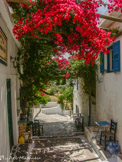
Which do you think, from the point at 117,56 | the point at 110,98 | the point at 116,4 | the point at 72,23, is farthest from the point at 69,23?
the point at 110,98

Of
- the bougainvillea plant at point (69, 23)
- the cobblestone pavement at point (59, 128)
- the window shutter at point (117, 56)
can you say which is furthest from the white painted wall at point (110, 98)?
the cobblestone pavement at point (59, 128)

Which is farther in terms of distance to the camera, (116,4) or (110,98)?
(110,98)

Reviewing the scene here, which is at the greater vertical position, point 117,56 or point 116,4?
point 116,4

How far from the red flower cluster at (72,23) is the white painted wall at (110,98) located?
5.47 ft

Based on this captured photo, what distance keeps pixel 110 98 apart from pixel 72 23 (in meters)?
3.66

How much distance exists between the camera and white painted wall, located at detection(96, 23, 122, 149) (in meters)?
5.12

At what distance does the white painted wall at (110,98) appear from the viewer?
5121 mm

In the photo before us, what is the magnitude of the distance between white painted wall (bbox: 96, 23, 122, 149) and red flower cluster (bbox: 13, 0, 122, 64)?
5.47ft

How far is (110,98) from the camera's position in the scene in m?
6.07

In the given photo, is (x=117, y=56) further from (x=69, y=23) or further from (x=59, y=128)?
(x=59, y=128)

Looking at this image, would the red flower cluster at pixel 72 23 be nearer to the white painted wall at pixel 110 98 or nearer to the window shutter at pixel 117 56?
the window shutter at pixel 117 56

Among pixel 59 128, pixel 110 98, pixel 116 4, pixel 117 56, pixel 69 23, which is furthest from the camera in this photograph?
pixel 59 128

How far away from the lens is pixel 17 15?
13.9 feet

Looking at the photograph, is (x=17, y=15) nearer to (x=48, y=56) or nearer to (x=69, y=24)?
(x=69, y=24)
